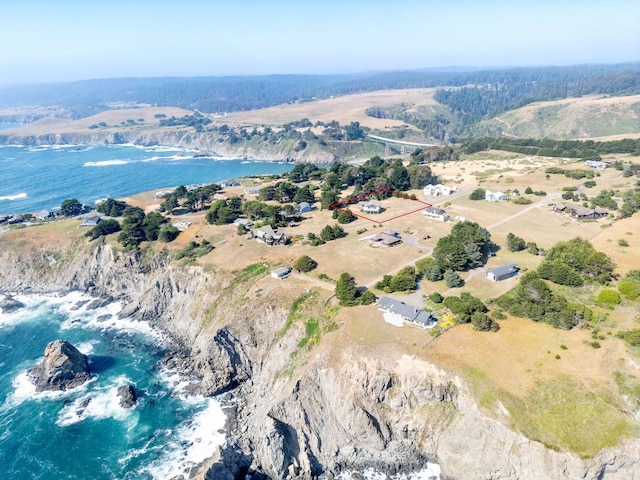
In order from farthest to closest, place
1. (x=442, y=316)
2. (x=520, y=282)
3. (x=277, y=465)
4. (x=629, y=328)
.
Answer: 1. (x=520, y=282)
2. (x=442, y=316)
3. (x=629, y=328)
4. (x=277, y=465)

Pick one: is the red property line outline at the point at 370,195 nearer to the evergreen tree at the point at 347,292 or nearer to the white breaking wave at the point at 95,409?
the evergreen tree at the point at 347,292

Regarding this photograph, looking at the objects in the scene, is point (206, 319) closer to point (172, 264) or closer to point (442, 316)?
point (172, 264)

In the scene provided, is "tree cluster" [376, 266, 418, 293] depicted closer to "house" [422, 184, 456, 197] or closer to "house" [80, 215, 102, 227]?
"house" [422, 184, 456, 197]

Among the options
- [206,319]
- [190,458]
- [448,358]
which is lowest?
[190,458]

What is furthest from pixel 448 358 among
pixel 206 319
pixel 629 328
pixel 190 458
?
pixel 206 319

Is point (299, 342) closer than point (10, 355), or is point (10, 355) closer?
point (299, 342)

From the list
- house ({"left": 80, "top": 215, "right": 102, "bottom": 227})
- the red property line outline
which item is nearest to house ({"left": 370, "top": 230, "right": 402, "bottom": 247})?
the red property line outline
